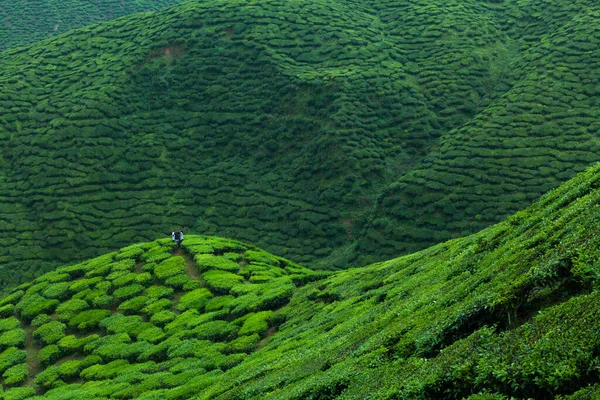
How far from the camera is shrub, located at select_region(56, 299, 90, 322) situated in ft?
85.0

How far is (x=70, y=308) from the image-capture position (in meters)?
26.2

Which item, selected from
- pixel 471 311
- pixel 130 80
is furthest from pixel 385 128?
pixel 471 311

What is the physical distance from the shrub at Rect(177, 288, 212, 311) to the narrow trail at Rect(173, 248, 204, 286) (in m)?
1.12

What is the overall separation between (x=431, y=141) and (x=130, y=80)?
884 inches

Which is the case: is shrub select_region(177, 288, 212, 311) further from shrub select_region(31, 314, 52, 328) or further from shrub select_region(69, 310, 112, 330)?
shrub select_region(31, 314, 52, 328)

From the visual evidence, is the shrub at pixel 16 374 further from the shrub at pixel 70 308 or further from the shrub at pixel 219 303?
the shrub at pixel 219 303

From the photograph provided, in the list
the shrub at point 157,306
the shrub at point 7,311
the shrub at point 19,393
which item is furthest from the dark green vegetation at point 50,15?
the shrub at point 19,393

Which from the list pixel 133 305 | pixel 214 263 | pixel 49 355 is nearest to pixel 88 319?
pixel 133 305

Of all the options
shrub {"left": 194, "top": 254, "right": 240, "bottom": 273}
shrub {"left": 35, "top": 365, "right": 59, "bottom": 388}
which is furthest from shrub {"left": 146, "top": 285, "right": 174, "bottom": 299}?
shrub {"left": 35, "top": 365, "right": 59, "bottom": 388}

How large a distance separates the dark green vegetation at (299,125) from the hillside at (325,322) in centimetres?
794

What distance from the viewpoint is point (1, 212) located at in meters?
39.5

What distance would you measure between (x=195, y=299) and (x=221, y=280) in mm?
1504

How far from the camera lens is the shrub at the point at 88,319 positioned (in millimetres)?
25266

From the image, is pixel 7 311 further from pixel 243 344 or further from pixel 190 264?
pixel 243 344
